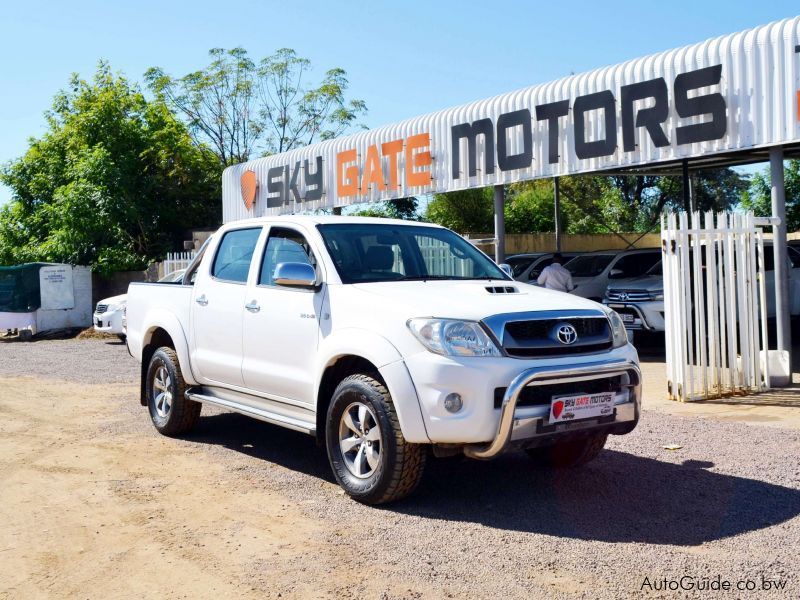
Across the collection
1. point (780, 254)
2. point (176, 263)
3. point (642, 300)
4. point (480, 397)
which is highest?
point (176, 263)

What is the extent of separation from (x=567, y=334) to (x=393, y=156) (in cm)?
1245

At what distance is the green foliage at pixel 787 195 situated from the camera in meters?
34.9

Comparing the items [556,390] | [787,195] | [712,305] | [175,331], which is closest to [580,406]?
[556,390]

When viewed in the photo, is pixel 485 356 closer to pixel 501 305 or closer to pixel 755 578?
pixel 501 305

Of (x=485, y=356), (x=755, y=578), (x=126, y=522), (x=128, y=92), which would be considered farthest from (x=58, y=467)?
(x=128, y=92)

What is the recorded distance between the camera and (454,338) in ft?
17.1

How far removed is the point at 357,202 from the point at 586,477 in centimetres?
1294

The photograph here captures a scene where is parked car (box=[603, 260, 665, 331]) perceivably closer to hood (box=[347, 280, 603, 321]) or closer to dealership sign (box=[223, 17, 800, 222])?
dealership sign (box=[223, 17, 800, 222])

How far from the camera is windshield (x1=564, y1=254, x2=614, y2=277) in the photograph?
16672mm

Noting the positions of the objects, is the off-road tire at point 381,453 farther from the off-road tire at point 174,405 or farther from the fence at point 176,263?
the fence at point 176,263

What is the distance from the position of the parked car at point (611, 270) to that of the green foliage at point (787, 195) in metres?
19.8

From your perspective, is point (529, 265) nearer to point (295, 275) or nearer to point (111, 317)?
point (111, 317)

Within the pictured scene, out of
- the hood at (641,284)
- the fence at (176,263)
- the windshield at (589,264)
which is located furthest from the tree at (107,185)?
the hood at (641,284)

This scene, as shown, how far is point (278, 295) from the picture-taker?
6.54m
